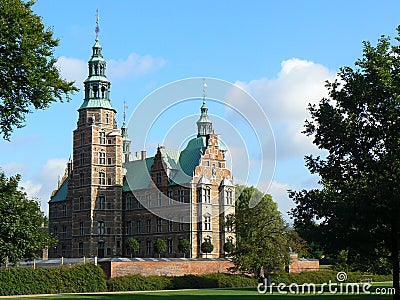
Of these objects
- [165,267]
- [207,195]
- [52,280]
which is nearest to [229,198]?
[207,195]

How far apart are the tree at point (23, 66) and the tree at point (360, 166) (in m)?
11.4

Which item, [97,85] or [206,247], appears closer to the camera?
[206,247]

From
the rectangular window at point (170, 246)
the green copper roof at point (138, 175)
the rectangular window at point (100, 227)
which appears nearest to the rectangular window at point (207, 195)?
the rectangular window at point (170, 246)

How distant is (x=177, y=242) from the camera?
6656cm

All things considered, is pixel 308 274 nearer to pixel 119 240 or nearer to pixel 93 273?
pixel 93 273

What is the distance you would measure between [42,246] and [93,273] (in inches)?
717

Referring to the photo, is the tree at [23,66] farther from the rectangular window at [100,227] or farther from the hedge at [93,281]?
the rectangular window at [100,227]

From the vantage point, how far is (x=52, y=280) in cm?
4044

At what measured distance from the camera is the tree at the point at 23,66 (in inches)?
824

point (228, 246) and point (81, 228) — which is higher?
point (81, 228)

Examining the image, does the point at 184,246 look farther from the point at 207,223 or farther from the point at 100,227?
the point at 100,227

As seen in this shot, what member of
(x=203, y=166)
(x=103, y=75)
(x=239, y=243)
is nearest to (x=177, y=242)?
(x=203, y=166)

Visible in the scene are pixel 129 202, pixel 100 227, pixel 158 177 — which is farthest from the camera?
pixel 129 202

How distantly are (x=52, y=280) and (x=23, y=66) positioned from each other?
22.5 m
